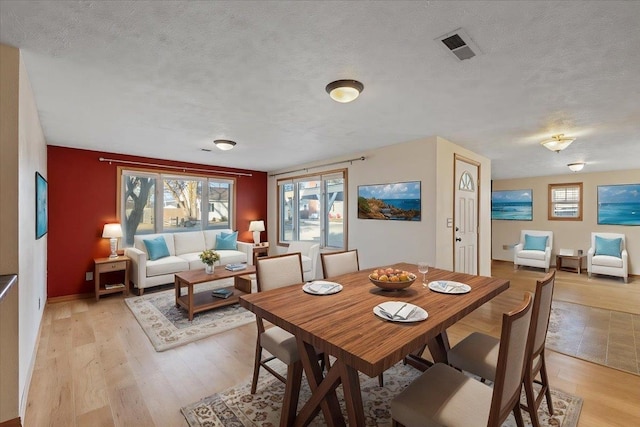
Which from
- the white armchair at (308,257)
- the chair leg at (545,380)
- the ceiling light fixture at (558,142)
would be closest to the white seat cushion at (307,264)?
the white armchair at (308,257)

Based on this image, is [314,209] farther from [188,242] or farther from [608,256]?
[608,256]

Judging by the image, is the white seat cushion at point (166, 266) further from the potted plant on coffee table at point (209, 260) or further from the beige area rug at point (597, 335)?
the beige area rug at point (597, 335)

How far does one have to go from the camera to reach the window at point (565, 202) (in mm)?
6461

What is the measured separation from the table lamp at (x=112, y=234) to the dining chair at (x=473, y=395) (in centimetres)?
474

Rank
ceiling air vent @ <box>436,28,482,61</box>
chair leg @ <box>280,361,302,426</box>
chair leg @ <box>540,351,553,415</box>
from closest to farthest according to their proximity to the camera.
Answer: ceiling air vent @ <box>436,28,482,61</box> < chair leg @ <box>280,361,302,426</box> < chair leg @ <box>540,351,553,415</box>

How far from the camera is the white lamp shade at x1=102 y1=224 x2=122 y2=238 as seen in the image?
437 centimetres

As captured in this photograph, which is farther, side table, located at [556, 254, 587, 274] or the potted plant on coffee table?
side table, located at [556, 254, 587, 274]

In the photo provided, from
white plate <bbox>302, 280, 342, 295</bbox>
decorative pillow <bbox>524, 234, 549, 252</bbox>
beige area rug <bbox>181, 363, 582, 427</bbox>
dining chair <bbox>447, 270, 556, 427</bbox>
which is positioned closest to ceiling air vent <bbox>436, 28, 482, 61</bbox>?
dining chair <bbox>447, 270, 556, 427</bbox>

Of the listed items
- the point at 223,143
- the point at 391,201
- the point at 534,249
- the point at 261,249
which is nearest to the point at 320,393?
the point at 391,201

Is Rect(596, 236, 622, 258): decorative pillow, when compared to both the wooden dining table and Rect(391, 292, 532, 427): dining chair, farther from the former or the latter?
Rect(391, 292, 532, 427): dining chair

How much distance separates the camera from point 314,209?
5.87 m

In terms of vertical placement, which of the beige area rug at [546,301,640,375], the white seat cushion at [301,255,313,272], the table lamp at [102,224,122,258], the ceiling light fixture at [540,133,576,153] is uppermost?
the ceiling light fixture at [540,133,576,153]

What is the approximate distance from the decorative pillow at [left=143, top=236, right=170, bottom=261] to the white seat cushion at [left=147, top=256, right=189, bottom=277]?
84mm

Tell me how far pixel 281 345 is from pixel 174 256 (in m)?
3.98
